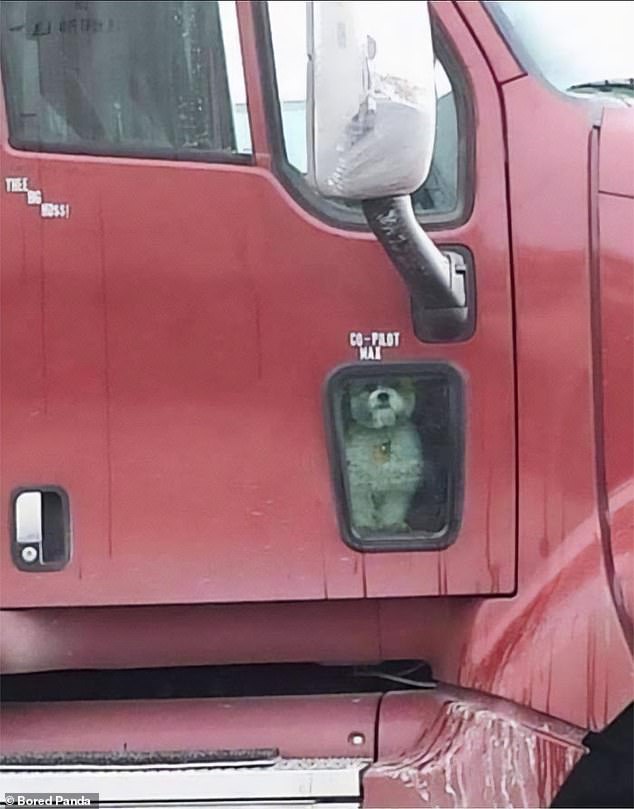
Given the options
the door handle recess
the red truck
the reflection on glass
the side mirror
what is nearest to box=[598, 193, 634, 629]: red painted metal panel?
the red truck

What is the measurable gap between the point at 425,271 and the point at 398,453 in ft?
1.16

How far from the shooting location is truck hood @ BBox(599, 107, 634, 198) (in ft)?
7.20

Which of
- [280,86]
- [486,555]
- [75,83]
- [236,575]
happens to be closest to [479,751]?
[486,555]

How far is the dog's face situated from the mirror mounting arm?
10 cm

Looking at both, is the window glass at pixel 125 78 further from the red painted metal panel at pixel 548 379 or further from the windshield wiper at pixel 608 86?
the windshield wiper at pixel 608 86

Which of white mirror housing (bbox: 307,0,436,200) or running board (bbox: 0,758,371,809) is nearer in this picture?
white mirror housing (bbox: 307,0,436,200)

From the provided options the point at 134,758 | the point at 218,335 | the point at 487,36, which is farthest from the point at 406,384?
the point at 134,758

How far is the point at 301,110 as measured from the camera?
2223mm

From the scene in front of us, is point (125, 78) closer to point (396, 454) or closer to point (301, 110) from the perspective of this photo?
point (301, 110)

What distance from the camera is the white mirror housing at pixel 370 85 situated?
1847 mm

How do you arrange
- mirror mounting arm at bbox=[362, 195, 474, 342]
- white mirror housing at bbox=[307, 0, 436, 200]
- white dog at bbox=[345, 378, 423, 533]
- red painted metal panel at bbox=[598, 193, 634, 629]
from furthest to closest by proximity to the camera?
white dog at bbox=[345, 378, 423, 533] < red painted metal panel at bbox=[598, 193, 634, 629] < mirror mounting arm at bbox=[362, 195, 474, 342] < white mirror housing at bbox=[307, 0, 436, 200]

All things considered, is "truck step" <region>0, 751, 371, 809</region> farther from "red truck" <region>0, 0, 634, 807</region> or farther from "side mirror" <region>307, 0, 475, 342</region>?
"side mirror" <region>307, 0, 475, 342</region>

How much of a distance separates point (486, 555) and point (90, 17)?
4.03 ft

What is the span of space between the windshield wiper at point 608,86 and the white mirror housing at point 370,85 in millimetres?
548
